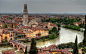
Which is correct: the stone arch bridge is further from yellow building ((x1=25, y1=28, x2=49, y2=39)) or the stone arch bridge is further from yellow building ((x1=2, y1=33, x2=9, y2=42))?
yellow building ((x1=25, y1=28, x2=49, y2=39))

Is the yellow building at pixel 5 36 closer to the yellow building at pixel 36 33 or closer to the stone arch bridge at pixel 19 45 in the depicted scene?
the stone arch bridge at pixel 19 45

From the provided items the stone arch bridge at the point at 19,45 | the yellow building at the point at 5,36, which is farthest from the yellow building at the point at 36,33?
the stone arch bridge at the point at 19,45

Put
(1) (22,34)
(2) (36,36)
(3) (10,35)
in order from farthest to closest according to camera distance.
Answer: (2) (36,36), (1) (22,34), (3) (10,35)

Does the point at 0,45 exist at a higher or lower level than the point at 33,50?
lower

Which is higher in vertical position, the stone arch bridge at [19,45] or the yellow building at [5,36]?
the yellow building at [5,36]

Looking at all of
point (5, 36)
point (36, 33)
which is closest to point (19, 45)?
point (5, 36)

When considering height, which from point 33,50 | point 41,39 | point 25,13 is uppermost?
point 25,13

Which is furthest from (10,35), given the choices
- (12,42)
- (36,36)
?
(36,36)

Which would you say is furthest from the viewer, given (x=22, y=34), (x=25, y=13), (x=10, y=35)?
(x=25, y=13)

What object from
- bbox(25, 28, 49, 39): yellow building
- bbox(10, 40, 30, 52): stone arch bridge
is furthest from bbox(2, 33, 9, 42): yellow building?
bbox(25, 28, 49, 39): yellow building

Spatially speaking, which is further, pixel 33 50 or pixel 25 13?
pixel 25 13

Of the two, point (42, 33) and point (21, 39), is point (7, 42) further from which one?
point (42, 33)
